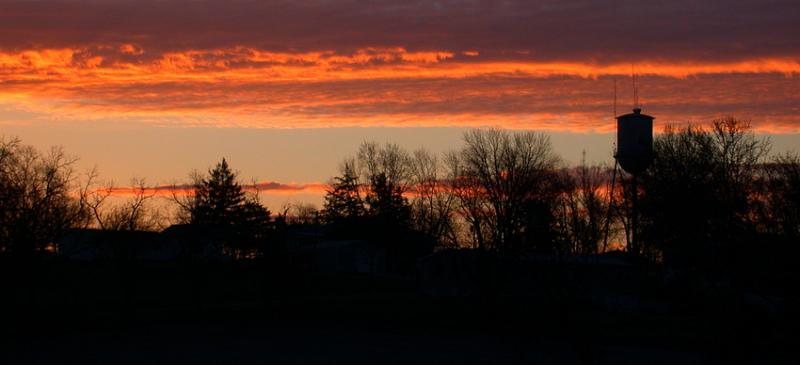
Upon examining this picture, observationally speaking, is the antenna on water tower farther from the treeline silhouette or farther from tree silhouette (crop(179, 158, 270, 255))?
tree silhouette (crop(179, 158, 270, 255))

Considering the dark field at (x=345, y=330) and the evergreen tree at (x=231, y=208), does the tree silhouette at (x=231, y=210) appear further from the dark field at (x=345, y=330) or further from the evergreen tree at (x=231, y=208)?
the dark field at (x=345, y=330)

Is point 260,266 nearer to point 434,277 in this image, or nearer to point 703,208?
point 434,277

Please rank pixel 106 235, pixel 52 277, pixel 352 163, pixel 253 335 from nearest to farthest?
pixel 253 335, pixel 106 235, pixel 52 277, pixel 352 163

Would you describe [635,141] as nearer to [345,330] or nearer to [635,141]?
[635,141]

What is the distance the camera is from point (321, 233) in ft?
357

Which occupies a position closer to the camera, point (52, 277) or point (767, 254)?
point (767, 254)

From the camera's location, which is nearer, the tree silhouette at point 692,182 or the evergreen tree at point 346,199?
the tree silhouette at point 692,182

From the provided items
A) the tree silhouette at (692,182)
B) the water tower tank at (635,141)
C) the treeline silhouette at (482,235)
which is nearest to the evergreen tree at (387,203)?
the treeline silhouette at (482,235)

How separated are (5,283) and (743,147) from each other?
4852 cm

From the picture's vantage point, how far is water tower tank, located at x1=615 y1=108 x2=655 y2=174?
47094mm

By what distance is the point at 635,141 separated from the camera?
155 feet

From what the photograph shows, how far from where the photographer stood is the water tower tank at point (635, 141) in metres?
47.1

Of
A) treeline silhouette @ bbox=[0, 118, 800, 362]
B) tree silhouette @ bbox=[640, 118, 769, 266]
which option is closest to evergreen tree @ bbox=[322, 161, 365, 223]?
treeline silhouette @ bbox=[0, 118, 800, 362]

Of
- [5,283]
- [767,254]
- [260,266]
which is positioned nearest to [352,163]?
[260,266]
